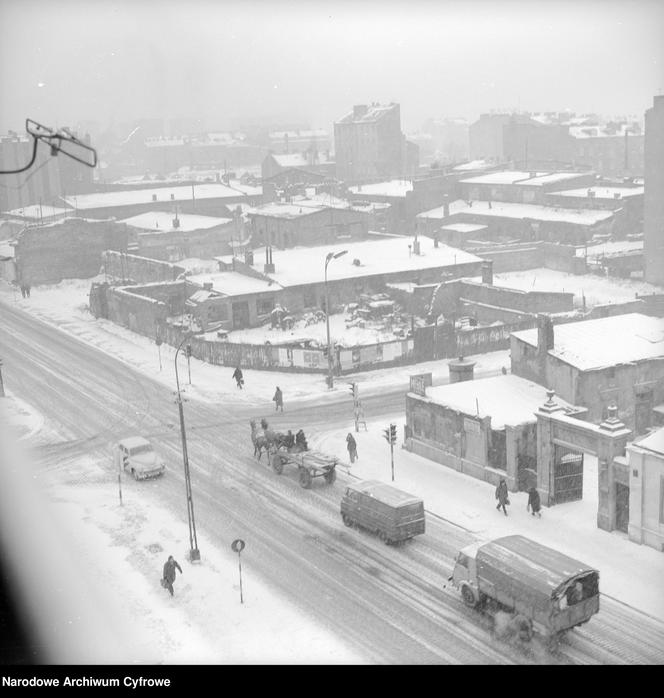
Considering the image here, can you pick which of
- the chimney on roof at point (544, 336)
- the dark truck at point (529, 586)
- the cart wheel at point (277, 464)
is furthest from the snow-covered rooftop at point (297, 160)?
the dark truck at point (529, 586)

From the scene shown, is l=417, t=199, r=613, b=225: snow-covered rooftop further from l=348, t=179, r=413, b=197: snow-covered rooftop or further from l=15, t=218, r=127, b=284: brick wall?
l=15, t=218, r=127, b=284: brick wall

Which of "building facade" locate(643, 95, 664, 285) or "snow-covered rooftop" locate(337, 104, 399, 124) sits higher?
"snow-covered rooftop" locate(337, 104, 399, 124)

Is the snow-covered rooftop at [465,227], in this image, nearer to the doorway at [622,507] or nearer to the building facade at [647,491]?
the doorway at [622,507]

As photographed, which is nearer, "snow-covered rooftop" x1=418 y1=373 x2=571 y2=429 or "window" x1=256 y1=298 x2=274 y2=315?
"snow-covered rooftop" x1=418 y1=373 x2=571 y2=429

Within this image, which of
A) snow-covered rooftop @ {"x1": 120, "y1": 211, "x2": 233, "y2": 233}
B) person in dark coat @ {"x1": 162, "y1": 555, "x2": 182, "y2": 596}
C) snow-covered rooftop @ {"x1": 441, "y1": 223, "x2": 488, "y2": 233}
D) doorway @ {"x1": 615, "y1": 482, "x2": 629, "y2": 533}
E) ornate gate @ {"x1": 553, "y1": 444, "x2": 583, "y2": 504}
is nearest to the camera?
person in dark coat @ {"x1": 162, "y1": 555, "x2": 182, "y2": 596}

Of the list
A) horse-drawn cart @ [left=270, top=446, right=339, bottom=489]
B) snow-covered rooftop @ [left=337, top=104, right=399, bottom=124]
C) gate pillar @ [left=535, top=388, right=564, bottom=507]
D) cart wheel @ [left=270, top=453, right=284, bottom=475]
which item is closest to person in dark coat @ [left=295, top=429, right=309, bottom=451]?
horse-drawn cart @ [left=270, top=446, right=339, bottom=489]

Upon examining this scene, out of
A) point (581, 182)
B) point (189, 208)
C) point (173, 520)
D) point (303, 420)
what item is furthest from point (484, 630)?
point (189, 208)
